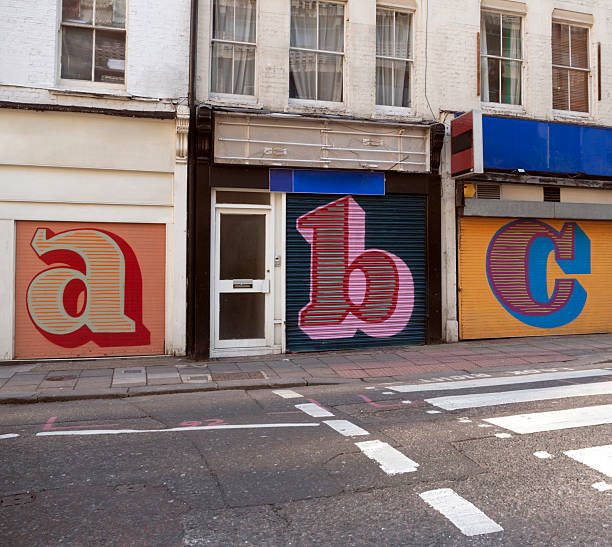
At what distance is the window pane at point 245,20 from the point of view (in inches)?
429

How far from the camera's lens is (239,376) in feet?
28.2

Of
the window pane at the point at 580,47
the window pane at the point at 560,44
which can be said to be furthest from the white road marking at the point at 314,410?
the window pane at the point at 580,47

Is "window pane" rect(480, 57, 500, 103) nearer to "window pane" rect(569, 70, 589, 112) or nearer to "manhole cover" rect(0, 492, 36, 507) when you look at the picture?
"window pane" rect(569, 70, 589, 112)

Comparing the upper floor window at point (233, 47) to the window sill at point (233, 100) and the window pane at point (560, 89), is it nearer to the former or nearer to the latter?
the window sill at point (233, 100)

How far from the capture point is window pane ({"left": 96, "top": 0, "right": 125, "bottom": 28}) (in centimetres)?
1023

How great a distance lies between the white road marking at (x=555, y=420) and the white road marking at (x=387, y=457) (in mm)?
1395

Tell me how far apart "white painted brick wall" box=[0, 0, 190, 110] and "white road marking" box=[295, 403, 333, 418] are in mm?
6504

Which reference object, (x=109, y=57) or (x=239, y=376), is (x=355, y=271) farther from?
(x=109, y=57)

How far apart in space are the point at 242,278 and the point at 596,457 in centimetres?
731

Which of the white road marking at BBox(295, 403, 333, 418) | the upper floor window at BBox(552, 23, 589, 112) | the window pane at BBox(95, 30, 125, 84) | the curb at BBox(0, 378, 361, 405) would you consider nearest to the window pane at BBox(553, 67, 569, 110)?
the upper floor window at BBox(552, 23, 589, 112)

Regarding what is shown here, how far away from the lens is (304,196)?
10883 millimetres

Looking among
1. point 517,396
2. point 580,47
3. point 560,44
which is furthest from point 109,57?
point 580,47

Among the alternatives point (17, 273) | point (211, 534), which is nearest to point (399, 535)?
point (211, 534)

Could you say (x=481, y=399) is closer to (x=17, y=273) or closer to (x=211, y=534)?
(x=211, y=534)
